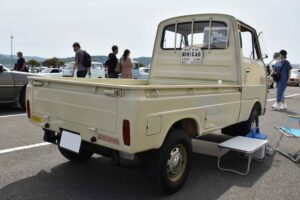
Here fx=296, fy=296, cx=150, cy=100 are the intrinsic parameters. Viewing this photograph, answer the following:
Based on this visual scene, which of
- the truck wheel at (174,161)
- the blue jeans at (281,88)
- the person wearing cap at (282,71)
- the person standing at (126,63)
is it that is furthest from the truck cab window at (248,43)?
the person standing at (126,63)

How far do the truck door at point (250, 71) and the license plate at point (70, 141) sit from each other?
2.63 metres

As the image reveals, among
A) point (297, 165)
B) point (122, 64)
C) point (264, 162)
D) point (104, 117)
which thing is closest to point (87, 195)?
point (104, 117)

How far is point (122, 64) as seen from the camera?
10141 mm

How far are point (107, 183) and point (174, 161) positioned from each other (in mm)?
846

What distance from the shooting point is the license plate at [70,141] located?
3035mm

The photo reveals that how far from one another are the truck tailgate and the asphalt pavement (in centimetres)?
56

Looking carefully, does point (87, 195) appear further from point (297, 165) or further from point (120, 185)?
point (297, 165)

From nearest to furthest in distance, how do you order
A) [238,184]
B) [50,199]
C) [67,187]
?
[50,199] < [67,187] < [238,184]

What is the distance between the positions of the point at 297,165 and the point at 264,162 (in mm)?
462

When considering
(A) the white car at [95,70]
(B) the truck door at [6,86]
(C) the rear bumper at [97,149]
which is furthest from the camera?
(A) the white car at [95,70]

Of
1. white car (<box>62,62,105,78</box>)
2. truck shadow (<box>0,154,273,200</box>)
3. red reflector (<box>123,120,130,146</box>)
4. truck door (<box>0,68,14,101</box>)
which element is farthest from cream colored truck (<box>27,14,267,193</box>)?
white car (<box>62,62,105,78</box>)

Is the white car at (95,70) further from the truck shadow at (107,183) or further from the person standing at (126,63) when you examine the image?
the truck shadow at (107,183)

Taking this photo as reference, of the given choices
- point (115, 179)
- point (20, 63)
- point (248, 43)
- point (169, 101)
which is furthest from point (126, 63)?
point (169, 101)

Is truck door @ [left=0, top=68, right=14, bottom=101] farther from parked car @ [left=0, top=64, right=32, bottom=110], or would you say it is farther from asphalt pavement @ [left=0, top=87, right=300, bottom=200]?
asphalt pavement @ [left=0, top=87, right=300, bottom=200]
